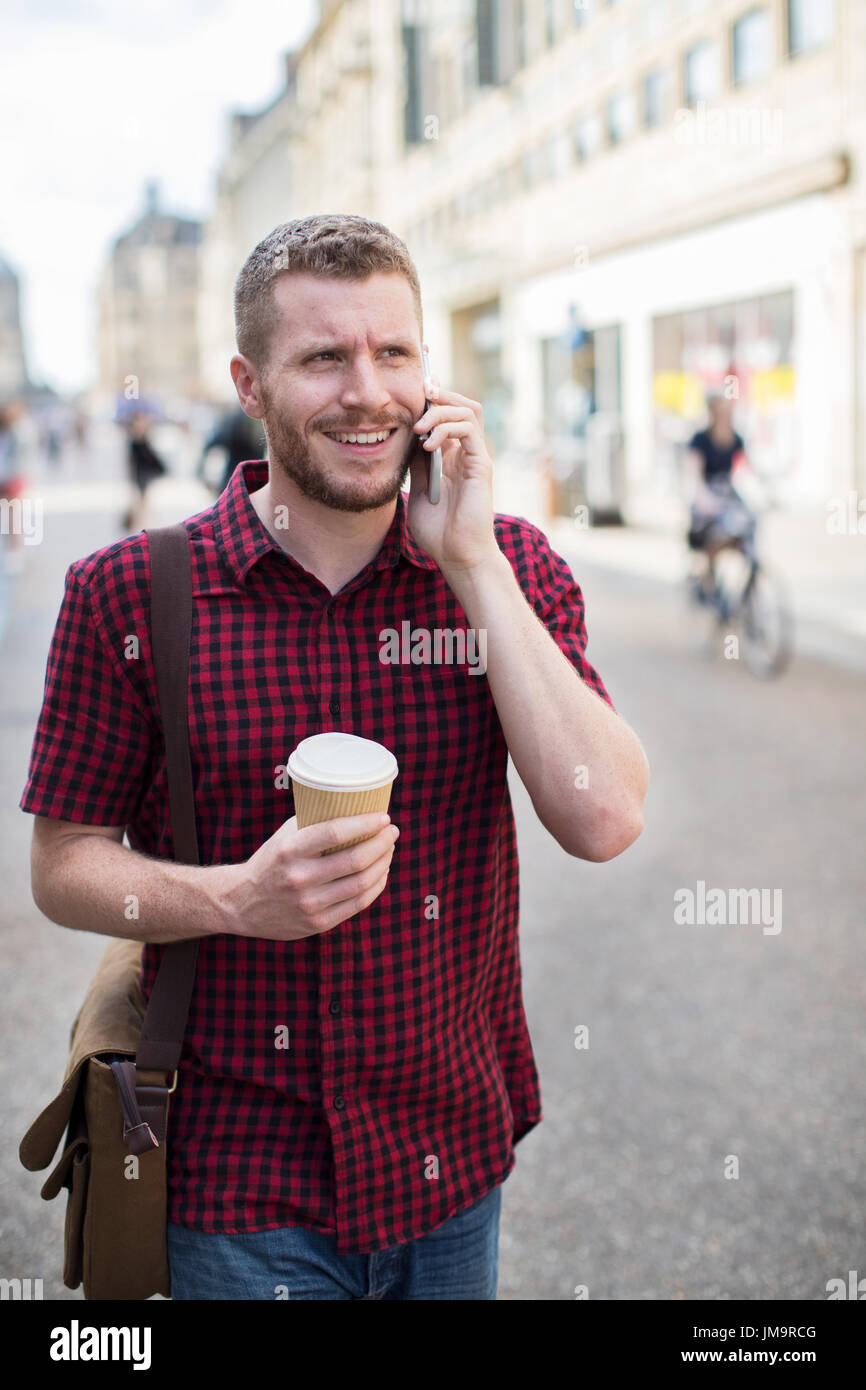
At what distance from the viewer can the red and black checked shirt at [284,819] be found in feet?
6.38

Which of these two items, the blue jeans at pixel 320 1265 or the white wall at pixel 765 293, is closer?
the blue jeans at pixel 320 1265

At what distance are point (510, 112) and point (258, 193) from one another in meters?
61.0

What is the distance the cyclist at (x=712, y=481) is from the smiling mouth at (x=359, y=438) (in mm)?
9100

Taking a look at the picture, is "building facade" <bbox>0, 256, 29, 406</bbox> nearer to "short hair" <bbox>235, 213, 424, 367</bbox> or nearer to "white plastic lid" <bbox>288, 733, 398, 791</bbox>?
"short hair" <bbox>235, 213, 424, 367</bbox>

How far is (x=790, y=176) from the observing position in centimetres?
2139

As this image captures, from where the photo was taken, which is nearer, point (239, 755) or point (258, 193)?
point (239, 755)

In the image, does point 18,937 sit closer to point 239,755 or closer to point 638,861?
point 638,861

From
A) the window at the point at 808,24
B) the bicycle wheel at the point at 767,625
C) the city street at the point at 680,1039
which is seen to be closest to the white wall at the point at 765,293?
the window at the point at 808,24

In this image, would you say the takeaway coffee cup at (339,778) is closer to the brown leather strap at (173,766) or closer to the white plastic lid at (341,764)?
the white plastic lid at (341,764)

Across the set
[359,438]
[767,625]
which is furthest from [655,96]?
[359,438]

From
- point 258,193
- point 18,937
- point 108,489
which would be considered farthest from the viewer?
point 258,193

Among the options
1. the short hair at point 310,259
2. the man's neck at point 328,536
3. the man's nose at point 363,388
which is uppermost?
the short hair at point 310,259

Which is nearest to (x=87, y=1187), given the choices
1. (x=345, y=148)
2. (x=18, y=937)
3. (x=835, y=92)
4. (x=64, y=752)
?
(x=64, y=752)
